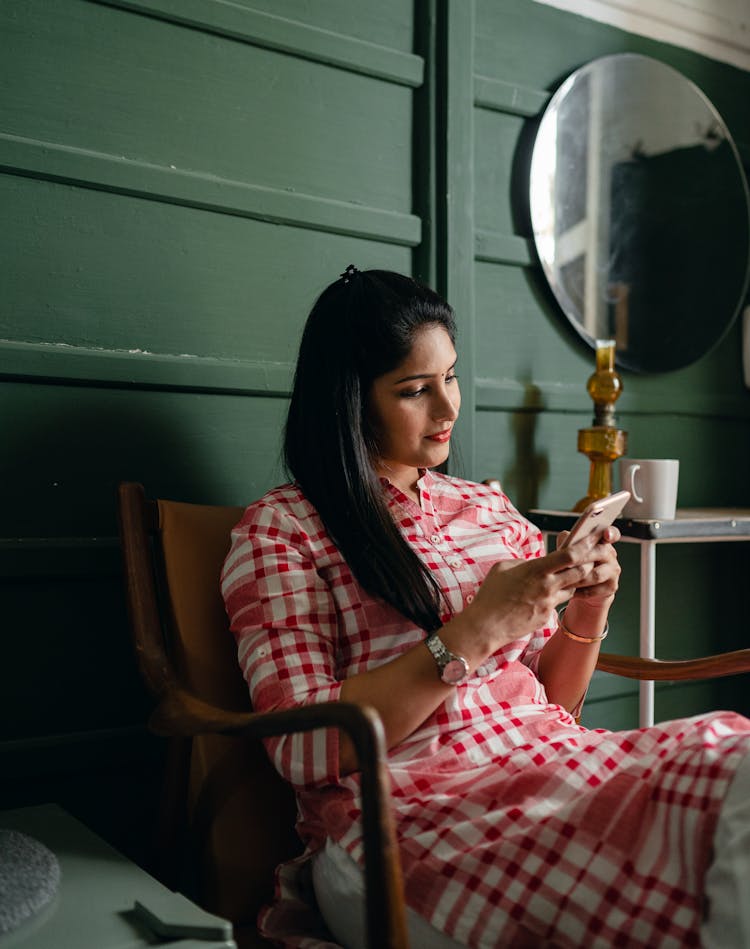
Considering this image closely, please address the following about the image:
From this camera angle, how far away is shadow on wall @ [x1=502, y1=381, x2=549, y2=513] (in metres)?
1.91

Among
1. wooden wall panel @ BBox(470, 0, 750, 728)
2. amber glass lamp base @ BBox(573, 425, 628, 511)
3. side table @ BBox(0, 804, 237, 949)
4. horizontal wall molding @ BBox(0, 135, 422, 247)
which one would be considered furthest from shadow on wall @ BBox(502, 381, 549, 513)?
side table @ BBox(0, 804, 237, 949)

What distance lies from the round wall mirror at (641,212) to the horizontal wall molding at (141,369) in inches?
27.7

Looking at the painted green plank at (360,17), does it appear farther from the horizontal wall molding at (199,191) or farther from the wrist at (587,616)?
the wrist at (587,616)

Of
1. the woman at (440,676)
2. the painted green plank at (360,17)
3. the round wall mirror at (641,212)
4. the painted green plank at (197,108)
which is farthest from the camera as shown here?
the round wall mirror at (641,212)

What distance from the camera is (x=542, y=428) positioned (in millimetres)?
1954

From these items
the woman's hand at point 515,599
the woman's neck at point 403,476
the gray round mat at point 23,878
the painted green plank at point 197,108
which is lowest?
the gray round mat at point 23,878

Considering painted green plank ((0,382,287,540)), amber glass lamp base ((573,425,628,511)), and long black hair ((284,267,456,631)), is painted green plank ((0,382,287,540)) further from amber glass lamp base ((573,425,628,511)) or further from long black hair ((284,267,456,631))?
amber glass lamp base ((573,425,628,511))

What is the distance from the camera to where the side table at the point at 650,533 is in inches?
65.0

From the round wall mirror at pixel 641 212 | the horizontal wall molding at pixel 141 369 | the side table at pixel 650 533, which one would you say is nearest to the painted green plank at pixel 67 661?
the horizontal wall molding at pixel 141 369

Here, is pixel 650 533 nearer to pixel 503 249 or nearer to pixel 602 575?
pixel 602 575

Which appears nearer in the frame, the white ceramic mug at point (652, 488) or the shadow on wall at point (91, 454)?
the shadow on wall at point (91, 454)

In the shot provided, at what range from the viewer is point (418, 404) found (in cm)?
128

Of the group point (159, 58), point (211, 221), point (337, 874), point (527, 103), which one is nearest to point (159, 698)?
point (337, 874)

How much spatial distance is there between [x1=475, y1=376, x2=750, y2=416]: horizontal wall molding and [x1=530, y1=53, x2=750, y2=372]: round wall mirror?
0.24 ft
